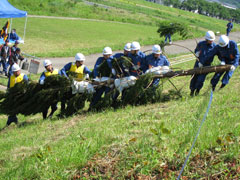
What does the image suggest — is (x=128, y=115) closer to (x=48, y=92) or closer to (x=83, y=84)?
(x=83, y=84)

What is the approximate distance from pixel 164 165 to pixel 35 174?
1886 mm

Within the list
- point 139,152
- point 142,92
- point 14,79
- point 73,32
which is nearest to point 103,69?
point 142,92

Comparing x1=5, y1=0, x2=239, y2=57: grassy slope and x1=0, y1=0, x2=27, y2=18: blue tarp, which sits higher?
x1=0, y1=0, x2=27, y2=18: blue tarp

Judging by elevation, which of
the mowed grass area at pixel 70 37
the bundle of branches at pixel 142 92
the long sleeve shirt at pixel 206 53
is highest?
the long sleeve shirt at pixel 206 53

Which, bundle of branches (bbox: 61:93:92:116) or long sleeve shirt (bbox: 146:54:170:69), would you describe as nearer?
bundle of branches (bbox: 61:93:92:116)

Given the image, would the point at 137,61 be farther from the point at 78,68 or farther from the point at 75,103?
the point at 75,103

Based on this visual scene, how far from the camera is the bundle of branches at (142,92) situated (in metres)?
7.93

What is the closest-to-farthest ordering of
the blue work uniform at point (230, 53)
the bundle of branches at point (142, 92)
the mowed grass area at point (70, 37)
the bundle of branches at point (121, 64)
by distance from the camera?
the bundle of branches at point (142, 92)
the bundle of branches at point (121, 64)
the blue work uniform at point (230, 53)
the mowed grass area at point (70, 37)

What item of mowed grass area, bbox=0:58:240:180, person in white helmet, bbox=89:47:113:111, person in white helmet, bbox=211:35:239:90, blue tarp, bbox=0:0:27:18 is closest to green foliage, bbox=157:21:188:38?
person in white helmet, bbox=211:35:239:90

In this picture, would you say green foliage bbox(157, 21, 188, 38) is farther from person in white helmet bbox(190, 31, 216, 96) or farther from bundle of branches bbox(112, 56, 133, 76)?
bundle of branches bbox(112, 56, 133, 76)

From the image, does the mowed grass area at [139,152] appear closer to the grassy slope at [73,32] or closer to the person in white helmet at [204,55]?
the person in white helmet at [204,55]

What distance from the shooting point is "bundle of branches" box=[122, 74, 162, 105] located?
793cm

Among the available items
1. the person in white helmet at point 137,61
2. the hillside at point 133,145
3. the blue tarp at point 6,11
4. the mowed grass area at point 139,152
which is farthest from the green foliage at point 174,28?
the blue tarp at point 6,11

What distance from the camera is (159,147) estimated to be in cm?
438
